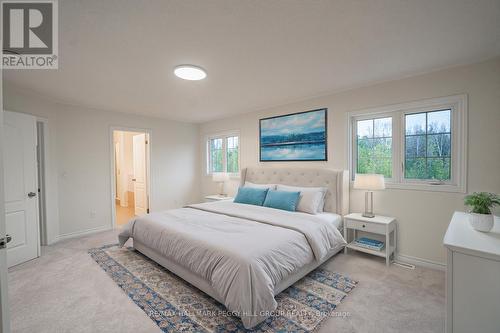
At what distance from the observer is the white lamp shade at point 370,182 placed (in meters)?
2.90

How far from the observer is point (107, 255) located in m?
3.17

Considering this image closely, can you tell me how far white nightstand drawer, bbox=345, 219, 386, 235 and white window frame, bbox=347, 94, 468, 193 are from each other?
622mm

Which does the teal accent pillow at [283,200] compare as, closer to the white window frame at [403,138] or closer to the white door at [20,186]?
the white window frame at [403,138]

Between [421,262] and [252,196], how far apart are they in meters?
2.42

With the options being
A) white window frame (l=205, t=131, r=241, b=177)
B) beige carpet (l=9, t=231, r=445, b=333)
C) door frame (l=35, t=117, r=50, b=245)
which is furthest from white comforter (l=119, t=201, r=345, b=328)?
white window frame (l=205, t=131, r=241, b=177)

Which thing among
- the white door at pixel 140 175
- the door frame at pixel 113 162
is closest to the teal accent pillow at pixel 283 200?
the door frame at pixel 113 162

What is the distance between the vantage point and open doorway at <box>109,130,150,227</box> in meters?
5.16

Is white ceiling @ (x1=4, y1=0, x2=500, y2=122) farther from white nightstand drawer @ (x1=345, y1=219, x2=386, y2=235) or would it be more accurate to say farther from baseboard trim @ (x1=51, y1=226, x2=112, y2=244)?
baseboard trim @ (x1=51, y1=226, x2=112, y2=244)

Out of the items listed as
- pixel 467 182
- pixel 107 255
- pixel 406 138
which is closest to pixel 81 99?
pixel 107 255

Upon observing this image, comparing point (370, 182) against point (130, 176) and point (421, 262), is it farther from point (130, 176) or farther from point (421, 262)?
point (130, 176)

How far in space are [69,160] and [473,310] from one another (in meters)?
5.35

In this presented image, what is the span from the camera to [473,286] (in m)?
1.33

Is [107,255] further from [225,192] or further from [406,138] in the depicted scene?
[406,138]

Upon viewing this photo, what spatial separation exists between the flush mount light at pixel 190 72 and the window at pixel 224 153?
2390mm
